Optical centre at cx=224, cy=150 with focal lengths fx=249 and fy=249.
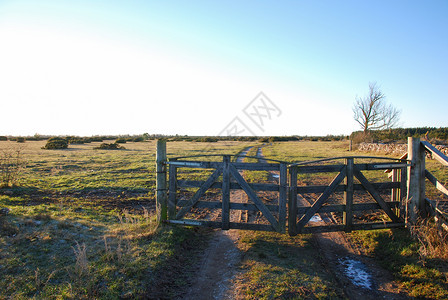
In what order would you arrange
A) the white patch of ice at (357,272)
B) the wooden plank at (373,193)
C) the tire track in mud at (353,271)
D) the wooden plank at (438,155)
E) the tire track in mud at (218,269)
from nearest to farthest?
the tire track in mud at (218,269), the tire track in mud at (353,271), the white patch of ice at (357,272), the wooden plank at (438,155), the wooden plank at (373,193)

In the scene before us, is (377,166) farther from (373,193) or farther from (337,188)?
(337,188)

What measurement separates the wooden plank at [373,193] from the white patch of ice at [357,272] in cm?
199

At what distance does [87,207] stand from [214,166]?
5.61 meters

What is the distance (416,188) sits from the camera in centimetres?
705

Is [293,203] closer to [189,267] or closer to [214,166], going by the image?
[214,166]

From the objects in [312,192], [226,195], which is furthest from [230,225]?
[312,192]

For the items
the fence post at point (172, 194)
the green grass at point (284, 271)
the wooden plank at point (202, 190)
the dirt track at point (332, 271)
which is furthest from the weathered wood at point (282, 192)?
the fence post at point (172, 194)

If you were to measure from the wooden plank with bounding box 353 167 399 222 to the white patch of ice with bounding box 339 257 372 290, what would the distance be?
A: 1.99m

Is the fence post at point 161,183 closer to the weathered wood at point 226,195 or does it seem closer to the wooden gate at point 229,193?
the wooden gate at point 229,193

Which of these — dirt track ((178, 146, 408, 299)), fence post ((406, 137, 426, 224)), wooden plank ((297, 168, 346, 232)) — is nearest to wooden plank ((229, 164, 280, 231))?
wooden plank ((297, 168, 346, 232))

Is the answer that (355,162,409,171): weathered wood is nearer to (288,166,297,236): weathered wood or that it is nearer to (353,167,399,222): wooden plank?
(353,167,399,222): wooden plank

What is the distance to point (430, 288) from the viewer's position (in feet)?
15.3

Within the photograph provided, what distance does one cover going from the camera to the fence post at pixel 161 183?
295 inches

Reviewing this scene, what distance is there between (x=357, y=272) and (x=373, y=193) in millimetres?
2443
